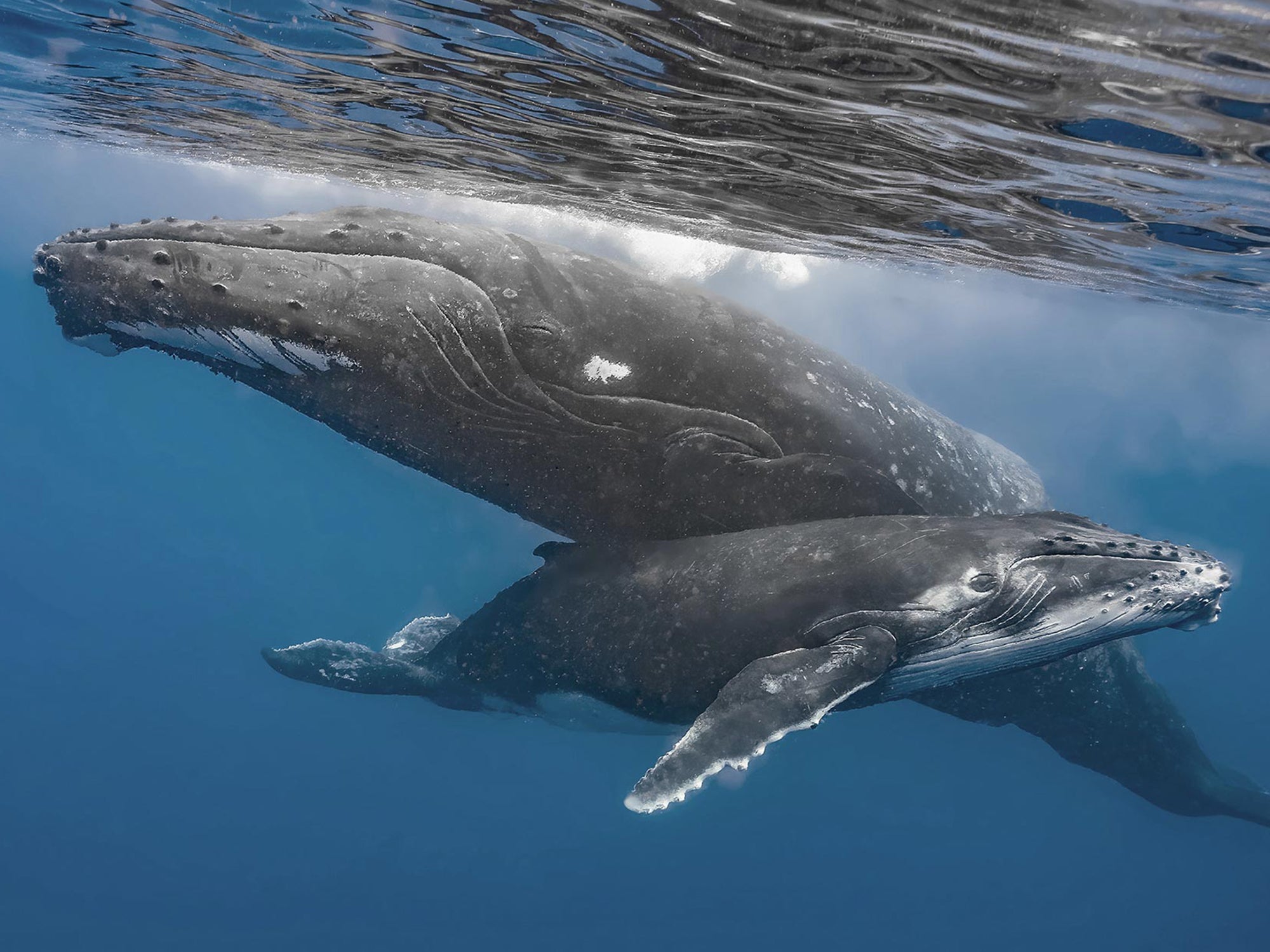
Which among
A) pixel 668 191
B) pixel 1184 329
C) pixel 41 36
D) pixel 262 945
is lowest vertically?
pixel 262 945

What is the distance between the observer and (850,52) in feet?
20.0

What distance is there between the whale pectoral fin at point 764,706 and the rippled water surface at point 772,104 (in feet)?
15.1

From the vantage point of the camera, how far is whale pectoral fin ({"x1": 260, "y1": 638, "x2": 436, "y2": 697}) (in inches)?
347

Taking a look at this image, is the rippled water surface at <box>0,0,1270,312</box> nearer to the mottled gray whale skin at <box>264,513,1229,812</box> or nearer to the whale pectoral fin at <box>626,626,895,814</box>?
the mottled gray whale skin at <box>264,513,1229,812</box>

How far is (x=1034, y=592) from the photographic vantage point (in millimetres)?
5922

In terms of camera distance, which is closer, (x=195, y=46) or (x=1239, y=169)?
(x=1239, y=169)

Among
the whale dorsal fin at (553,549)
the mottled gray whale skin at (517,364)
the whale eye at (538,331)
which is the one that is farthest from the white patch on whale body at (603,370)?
the whale dorsal fin at (553,549)

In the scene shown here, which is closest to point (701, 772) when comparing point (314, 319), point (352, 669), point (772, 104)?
point (314, 319)

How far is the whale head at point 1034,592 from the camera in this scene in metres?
5.89

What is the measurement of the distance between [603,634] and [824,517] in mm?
2390

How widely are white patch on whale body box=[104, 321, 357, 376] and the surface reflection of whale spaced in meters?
0.02

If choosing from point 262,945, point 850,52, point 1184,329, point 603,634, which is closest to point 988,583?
point 603,634

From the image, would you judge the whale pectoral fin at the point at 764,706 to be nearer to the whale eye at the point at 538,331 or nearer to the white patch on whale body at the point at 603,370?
the white patch on whale body at the point at 603,370

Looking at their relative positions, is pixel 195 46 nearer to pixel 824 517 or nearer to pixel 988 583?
pixel 824 517
